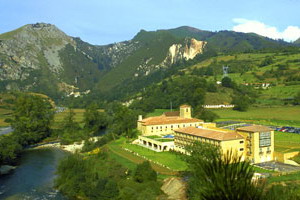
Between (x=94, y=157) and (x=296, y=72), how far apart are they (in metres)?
83.1

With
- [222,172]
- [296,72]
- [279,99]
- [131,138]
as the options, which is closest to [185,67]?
[296,72]

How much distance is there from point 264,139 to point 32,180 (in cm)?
3200

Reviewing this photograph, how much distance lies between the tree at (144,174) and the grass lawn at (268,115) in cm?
3746

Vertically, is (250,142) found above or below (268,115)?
below

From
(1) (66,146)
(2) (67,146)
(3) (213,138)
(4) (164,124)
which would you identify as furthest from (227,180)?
(1) (66,146)

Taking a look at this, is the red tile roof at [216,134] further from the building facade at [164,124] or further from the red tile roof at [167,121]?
the red tile roof at [167,121]

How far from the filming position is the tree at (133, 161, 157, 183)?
35.8 m

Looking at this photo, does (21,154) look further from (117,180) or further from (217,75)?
(217,75)

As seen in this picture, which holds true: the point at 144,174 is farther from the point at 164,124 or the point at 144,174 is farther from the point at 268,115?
the point at 268,115

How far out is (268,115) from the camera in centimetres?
7375

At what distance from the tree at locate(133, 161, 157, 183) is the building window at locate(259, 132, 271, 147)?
1572 cm

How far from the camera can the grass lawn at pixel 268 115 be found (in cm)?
6656

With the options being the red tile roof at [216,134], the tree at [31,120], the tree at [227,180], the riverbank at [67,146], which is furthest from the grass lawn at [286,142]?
the tree at [31,120]

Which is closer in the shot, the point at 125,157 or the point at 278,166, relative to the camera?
the point at 278,166
